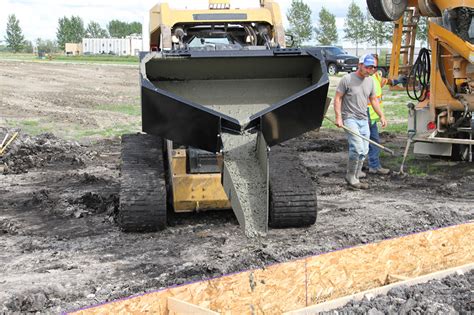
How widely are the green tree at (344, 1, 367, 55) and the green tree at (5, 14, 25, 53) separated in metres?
53.8

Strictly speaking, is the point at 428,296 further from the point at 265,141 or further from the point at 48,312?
the point at 48,312

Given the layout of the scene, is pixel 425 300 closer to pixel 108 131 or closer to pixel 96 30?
pixel 108 131

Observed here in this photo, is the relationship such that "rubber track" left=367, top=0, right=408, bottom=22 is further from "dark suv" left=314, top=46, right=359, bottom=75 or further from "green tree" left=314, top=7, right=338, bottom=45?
"green tree" left=314, top=7, right=338, bottom=45

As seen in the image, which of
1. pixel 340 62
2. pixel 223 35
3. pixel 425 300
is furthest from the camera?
pixel 340 62

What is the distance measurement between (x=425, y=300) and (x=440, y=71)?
18.2 ft

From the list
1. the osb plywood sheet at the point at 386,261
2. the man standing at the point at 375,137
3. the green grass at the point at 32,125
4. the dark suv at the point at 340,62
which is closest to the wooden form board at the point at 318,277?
the osb plywood sheet at the point at 386,261

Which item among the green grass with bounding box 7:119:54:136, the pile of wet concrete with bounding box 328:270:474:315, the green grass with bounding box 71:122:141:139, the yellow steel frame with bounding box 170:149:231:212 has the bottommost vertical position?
the green grass with bounding box 71:122:141:139

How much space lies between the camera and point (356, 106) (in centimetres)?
880

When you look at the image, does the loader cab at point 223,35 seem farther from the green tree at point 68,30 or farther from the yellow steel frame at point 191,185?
the green tree at point 68,30

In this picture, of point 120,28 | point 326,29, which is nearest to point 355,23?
point 326,29

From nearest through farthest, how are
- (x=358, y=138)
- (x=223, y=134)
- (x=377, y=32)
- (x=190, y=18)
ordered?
1. (x=223, y=134)
2. (x=190, y=18)
3. (x=358, y=138)
4. (x=377, y=32)

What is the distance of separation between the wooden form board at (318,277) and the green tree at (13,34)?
316 feet

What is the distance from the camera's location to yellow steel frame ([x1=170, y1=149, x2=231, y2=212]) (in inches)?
265

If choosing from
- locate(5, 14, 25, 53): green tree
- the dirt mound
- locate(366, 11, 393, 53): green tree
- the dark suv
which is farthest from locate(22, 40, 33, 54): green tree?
the dirt mound
